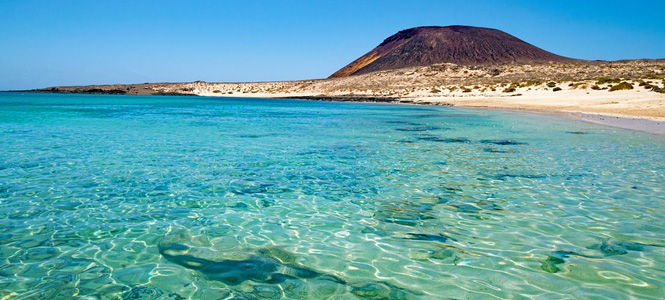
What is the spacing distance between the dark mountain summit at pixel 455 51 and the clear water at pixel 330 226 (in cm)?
12794

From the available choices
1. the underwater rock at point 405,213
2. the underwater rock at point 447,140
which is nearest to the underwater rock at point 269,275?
the underwater rock at point 405,213

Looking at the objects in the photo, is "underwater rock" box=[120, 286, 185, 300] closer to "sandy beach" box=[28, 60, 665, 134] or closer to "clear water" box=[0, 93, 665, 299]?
"clear water" box=[0, 93, 665, 299]

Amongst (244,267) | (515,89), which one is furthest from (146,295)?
(515,89)

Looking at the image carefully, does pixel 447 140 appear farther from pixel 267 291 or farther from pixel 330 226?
pixel 267 291

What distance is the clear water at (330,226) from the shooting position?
4.71 meters

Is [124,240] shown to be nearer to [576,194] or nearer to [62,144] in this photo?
[576,194]

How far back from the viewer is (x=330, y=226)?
6688 millimetres

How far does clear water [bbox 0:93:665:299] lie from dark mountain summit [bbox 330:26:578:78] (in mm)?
127940

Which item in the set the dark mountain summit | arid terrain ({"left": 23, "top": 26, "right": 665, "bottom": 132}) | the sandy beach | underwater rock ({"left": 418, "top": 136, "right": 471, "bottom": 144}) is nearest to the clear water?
underwater rock ({"left": 418, "top": 136, "right": 471, "bottom": 144})

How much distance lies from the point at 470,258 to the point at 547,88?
49.8 meters

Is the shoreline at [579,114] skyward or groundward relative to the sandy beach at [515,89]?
groundward

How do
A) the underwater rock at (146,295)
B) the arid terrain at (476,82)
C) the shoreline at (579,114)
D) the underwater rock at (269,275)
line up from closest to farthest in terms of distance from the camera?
the underwater rock at (146,295) < the underwater rock at (269,275) < the shoreline at (579,114) < the arid terrain at (476,82)

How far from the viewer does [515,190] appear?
8.91 meters

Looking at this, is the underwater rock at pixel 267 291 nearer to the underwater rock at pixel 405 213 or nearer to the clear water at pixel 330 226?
the clear water at pixel 330 226
